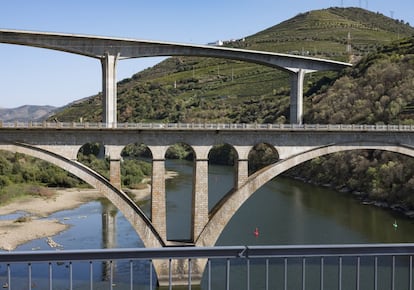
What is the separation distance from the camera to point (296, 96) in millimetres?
30359

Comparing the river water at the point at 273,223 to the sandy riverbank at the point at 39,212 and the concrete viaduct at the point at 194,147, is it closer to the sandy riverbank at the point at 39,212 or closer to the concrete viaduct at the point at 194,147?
the sandy riverbank at the point at 39,212

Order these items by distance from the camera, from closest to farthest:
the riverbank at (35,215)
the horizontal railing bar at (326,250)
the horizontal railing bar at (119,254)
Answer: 1. the horizontal railing bar at (119,254)
2. the horizontal railing bar at (326,250)
3. the riverbank at (35,215)

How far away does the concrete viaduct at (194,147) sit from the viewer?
71.7 feet

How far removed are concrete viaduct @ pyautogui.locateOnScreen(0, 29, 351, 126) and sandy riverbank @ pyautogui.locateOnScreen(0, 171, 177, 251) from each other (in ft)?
33.6

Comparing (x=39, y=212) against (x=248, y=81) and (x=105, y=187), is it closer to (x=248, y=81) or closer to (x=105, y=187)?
(x=105, y=187)

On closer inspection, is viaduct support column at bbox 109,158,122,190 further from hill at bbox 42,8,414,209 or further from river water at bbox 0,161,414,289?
hill at bbox 42,8,414,209

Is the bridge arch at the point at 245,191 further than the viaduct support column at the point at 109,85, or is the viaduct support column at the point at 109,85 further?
the viaduct support column at the point at 109,85

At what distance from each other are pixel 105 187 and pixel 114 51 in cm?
731

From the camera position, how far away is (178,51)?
92.3 ft

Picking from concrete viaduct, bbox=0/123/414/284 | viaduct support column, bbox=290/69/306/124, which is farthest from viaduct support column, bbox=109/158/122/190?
viaduct support column, bbox=290/69/306/124

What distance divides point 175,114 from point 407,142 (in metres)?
69.8

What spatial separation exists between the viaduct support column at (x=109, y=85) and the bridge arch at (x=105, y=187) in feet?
11.1

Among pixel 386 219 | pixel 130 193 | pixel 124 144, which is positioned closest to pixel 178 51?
pixel 124 144

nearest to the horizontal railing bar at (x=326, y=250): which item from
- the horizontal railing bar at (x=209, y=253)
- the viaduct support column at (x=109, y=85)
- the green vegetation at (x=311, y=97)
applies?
the horizontal railing bar at (x=209, y=253)
